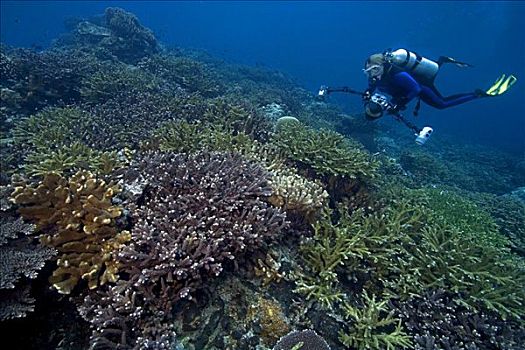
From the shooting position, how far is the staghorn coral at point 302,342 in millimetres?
3129

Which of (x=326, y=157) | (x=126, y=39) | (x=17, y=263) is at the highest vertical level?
(x=126, y=39)

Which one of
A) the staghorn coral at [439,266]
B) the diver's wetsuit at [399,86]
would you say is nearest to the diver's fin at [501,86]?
the diver's wetsuit at [399,86]

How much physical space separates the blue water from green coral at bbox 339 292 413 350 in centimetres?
2989

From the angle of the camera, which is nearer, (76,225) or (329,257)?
(76,225)

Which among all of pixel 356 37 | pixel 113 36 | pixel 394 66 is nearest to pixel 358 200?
pixel 394 66

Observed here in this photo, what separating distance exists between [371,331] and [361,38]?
156054 mm

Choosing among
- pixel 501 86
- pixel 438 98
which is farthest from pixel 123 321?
pixel 501 86

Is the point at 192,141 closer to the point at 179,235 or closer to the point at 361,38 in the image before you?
the point at 179,235

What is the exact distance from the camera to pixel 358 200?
5566 mm

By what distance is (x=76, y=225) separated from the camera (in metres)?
3.35

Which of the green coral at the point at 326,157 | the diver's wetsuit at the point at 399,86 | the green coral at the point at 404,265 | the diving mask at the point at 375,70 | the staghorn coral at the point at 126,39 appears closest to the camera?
the green coral at the point at 404,265

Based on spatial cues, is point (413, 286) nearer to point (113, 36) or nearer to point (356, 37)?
point (113, 36)

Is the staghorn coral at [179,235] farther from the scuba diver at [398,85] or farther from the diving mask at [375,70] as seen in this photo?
the diving mask at [375,70]

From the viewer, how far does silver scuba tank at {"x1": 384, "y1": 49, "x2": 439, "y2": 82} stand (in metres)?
8.03
